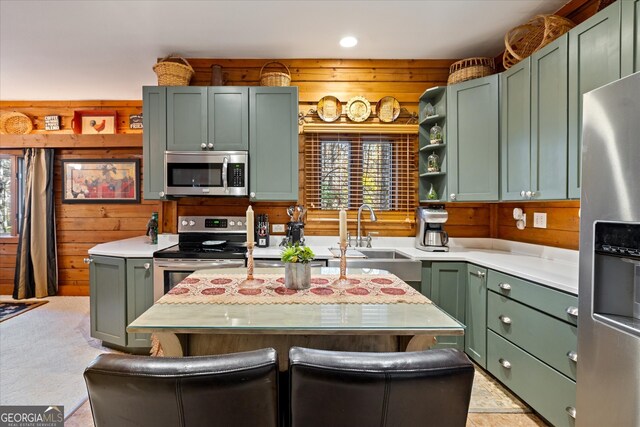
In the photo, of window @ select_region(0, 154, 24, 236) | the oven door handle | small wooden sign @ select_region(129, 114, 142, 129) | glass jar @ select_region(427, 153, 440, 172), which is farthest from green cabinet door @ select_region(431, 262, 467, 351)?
window @ select_region(0, 154, 24, 236)

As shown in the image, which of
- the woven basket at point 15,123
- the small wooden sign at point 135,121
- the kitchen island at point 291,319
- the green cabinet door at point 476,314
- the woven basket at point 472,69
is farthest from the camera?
the small wooden sign at point 135,121

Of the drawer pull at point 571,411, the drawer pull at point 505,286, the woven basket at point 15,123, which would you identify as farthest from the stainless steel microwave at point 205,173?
the woven basket at point 15,123

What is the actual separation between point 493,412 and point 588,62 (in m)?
2.17

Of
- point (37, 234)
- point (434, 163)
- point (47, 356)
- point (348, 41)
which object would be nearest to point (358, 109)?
point (348, 41)

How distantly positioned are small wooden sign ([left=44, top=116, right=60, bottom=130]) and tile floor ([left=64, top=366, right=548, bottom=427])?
4.28 meters

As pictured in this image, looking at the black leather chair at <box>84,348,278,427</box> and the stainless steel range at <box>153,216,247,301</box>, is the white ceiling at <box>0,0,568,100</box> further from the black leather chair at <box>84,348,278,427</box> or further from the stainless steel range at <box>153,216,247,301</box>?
the black leather chair at <box>84,348,278,427</box>

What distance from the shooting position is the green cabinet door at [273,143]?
9.59ft

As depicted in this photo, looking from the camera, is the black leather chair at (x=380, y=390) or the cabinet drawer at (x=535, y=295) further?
the cabinet drawer at (x=535, y=295)

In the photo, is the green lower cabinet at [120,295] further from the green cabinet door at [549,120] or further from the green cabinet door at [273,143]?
the green cabinet door at [549,120]

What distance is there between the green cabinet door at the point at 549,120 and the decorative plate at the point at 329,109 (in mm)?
1653

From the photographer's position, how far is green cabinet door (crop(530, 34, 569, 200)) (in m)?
2.02

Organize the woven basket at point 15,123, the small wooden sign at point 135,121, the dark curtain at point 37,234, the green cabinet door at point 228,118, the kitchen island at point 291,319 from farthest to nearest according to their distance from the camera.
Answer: the small wooden sign at point 135,121
the woven basket at point 15,123
the dark curtain at point 37,234
the green cabinet door at point 228,118
the kitchen island at point 291,319

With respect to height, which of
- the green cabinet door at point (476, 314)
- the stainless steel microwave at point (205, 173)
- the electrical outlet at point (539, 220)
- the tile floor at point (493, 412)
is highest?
the stainless steel microwave at point (205, 173)

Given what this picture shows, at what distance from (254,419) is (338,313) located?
1.66ft
